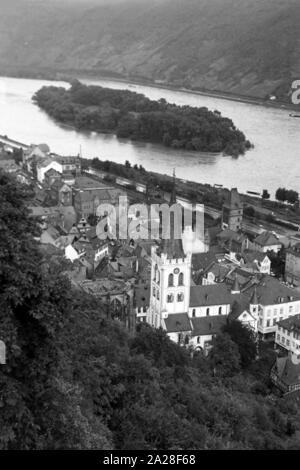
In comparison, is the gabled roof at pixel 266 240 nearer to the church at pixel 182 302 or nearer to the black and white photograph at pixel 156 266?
the black and white photograph at pixel 156 266

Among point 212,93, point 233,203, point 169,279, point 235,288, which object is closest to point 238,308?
point 235,288

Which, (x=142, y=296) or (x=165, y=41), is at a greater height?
(x=165, y=41)

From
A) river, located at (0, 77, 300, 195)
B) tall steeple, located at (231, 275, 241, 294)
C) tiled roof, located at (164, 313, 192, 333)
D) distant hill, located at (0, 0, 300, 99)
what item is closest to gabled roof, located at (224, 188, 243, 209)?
river, located at (0, 77, 300, 195)

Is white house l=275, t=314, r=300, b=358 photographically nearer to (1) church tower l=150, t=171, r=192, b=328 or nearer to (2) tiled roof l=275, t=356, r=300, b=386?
(2) tiled roof l=275, t=356, r=300, b=386

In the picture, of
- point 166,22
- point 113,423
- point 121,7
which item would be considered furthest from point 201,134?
point 121,7

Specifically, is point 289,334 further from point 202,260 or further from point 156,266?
point 202,260

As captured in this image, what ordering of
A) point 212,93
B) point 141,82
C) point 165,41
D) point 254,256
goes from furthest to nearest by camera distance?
point 165,41, point 141,82, point 212,93, point 254,256

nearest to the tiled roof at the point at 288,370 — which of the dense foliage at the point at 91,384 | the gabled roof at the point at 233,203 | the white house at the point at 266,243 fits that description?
the dense foliage at the point at 91,384
